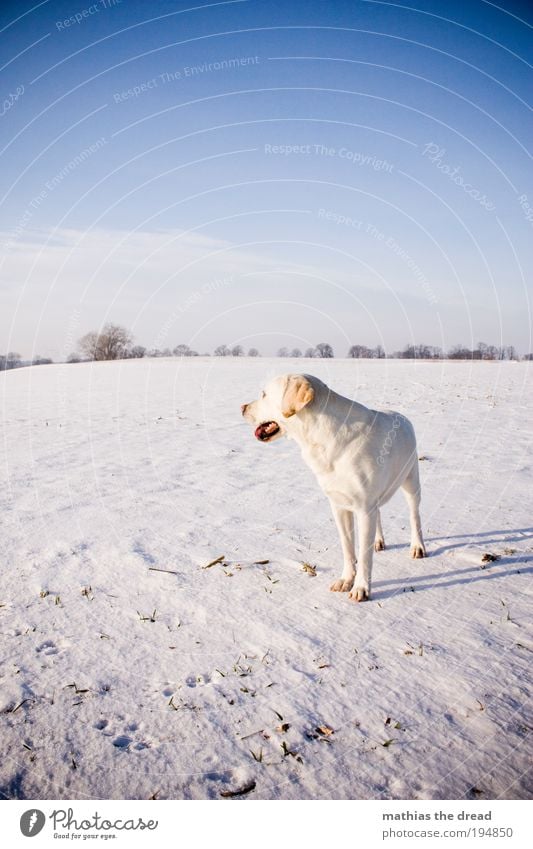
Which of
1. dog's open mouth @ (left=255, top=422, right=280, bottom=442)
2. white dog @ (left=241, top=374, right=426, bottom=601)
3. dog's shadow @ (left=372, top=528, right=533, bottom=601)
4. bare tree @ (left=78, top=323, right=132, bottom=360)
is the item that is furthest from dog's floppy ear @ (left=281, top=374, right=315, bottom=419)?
bare tree @ (left=78, top=323, right=132, bottom=360)

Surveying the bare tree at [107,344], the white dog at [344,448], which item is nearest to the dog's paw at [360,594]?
the white dog at [344,448]

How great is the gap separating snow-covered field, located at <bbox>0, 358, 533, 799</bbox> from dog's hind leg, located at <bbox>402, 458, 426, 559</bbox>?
0.20 meters

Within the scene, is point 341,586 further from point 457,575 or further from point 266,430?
point 266,430

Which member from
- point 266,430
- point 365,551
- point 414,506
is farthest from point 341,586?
point 266,430

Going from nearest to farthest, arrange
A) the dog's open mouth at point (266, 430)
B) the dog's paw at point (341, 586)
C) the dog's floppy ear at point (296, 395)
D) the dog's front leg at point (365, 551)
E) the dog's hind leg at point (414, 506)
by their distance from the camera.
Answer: the dog's floppy ear at point (296, 395) → the dog's front leg at point (365, 551) → the dog's paw at point (341, 586) → the dog's open mouth at point (266, 430) → the dog's hind leg at point (414, 506)

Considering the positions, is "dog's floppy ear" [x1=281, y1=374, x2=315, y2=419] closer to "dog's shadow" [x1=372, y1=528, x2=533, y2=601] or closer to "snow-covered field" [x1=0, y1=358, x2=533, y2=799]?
"snow-covered field" [x1=0, y1=358, x2=533, y2=799]

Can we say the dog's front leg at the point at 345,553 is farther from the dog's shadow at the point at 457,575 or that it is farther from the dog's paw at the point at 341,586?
the dog's shadow at the point at 457,575

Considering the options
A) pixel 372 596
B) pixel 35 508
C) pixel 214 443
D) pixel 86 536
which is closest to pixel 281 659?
pixel 372 596

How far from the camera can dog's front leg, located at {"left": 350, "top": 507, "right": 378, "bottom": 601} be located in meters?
4.47

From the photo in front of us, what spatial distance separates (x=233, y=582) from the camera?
4.98 meters

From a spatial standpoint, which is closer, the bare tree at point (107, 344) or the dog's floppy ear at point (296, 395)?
the dog's floppy ear at point (296, 395)

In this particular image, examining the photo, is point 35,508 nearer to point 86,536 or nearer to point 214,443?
point 86,536

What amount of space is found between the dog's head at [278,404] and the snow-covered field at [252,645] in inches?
61.9

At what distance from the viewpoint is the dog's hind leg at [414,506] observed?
548 cm
